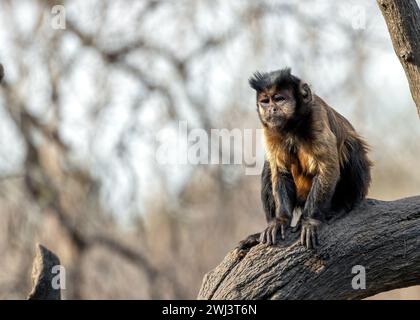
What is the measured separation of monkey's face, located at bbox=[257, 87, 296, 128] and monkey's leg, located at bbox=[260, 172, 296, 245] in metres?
0.51

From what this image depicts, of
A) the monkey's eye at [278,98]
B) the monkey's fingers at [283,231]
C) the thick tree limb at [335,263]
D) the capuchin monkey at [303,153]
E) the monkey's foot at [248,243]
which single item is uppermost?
the monkey's eye at [278,98]

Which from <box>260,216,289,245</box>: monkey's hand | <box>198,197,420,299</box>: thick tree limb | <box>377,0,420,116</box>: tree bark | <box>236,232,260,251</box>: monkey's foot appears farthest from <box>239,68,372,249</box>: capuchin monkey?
<box>377,0,420,116</box>: tree bark

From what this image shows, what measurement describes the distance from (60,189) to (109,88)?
2.38 meters

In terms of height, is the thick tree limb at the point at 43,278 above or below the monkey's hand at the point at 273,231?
below

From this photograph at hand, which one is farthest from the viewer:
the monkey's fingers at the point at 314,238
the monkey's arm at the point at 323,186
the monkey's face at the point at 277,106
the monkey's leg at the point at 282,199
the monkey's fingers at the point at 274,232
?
the monkey's face at the point at 277,106

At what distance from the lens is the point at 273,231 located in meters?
5.95

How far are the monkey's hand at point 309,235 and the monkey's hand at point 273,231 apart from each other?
21cm

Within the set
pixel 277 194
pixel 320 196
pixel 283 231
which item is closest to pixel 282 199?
pixel 277 194

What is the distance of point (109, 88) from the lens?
15367 millimetres

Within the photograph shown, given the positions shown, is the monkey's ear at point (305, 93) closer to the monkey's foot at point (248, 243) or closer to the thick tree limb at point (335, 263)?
the thick tree limb at point (335, 263)

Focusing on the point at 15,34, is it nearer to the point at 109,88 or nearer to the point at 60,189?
the point at 109,88

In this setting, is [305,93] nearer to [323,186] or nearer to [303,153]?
[303,153]

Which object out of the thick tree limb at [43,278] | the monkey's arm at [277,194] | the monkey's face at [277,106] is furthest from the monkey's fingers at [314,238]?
the thick tree limb at [43,278]

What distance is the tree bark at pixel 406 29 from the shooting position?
18.3ft
